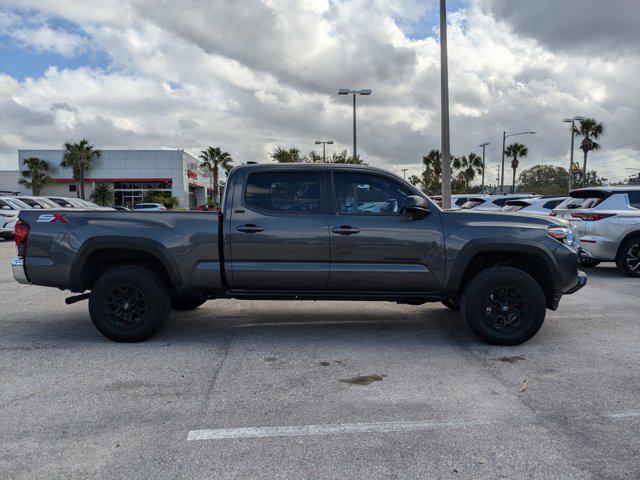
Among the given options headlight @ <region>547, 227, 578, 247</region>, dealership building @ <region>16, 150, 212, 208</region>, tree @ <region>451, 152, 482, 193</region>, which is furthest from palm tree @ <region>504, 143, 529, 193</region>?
headlight @ <region>547, 227, 578, 247</region>

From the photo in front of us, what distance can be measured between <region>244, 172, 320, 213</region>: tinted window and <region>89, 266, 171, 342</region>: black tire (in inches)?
51.8

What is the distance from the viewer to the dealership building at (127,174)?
51188mm

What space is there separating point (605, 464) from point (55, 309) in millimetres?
6720

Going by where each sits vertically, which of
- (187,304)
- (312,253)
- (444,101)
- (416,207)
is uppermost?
(444,101)

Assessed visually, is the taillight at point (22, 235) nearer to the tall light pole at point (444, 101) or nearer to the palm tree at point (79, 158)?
the tall light pole at point (444, 101)

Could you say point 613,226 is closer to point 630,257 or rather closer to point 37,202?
point 630,257

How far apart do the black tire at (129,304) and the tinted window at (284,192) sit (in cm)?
132

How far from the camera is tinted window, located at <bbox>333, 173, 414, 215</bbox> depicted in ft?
17.0

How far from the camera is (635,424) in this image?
338 cm

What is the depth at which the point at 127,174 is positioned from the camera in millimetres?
51375

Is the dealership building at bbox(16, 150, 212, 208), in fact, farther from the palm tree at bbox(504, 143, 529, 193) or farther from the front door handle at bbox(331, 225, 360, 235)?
the front door handle at bbox(331, 225, 360, 235)

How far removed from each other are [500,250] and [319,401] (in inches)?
98.2

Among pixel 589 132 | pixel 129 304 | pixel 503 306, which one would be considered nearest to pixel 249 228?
pixel 129 304

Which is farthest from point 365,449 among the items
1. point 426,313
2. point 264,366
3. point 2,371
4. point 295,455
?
point 426,313
